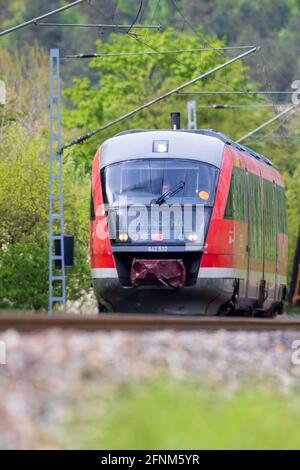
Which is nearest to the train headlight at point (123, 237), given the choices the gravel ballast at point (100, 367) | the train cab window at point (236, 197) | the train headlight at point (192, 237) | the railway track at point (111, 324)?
the train headlight at point (192, 237)

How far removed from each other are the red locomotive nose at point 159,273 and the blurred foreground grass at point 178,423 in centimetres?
1279

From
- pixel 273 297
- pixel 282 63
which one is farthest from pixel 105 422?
pixel 282 63

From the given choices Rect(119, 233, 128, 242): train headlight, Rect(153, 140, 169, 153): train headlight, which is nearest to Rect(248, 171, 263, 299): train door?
Rect(153, 140, 169, 153): train headlight

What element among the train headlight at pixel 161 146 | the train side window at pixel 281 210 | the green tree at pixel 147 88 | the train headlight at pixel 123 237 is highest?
the green tree at pixel 147 88

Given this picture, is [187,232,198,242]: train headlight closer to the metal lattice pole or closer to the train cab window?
the train cab window

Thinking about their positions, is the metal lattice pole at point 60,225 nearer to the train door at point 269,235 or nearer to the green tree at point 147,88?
the train door at point 269,235

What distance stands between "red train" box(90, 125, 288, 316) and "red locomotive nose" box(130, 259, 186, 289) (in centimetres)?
1

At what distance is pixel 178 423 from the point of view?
8273 millimetres

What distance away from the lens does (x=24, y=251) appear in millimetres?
37500

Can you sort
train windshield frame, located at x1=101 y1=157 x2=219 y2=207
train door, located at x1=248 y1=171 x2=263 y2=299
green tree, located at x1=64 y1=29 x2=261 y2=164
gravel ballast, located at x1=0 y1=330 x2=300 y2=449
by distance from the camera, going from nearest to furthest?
1. gravel ballast, located at x1=0 y1=330 x2=300 y2=449
2. train windshield frame, located at x1=101 y1=157 x2=219 y2=207
3. train door, located at x1=248 y1=171 x2=263 y2=299
4. green tree, located at x1=64 y1=29 x2=261 y2=164

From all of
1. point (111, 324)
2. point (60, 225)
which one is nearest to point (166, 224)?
point (111, 324)

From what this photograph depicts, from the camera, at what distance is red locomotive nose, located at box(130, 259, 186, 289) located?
72.6 ft

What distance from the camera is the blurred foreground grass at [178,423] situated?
26.3 feet

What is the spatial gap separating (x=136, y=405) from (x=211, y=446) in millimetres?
643
